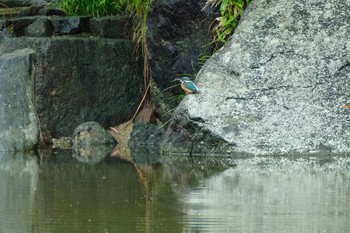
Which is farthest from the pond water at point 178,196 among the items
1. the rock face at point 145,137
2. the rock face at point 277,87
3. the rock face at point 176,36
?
the rock face at point 176,36

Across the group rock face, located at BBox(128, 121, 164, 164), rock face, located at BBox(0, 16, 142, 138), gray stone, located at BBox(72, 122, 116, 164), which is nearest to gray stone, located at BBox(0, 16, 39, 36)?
rock face, located at BBox(0, 16, 142, 138)

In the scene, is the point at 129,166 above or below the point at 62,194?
below

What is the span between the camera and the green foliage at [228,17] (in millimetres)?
12216

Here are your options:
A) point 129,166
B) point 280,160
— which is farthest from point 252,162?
point 129,166

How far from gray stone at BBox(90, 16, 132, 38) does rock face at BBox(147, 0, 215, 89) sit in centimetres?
95

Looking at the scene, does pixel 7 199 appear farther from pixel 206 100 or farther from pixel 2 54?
pixel 2 54

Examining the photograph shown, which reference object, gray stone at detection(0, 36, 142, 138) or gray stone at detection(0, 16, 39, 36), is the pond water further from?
gray stone at detection(0, 16, 39, 36)

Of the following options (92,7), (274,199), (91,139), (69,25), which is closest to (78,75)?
(69,25)

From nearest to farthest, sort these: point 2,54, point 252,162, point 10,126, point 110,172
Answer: point 110,172 → point 252,162 → point 10,126 → point 2,54

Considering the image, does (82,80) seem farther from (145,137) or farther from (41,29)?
(145,137)

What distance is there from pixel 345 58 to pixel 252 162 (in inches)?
66.8

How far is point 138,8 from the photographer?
13656 millimetres

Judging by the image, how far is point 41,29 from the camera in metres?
13.6

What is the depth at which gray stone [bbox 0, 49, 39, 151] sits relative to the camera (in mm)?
12273
